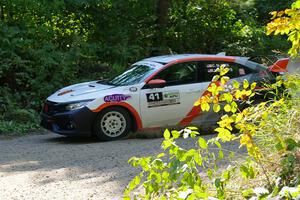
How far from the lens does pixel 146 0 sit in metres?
17.6

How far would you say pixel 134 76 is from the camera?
33.3 feet

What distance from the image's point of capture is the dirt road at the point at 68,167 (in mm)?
5957

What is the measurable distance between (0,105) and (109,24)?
5.53 metres

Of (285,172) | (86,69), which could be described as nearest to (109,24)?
(86,69)

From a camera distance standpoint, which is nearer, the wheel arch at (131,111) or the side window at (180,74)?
the wheel arch at (131,111)

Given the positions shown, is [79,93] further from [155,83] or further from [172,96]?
[172,96]

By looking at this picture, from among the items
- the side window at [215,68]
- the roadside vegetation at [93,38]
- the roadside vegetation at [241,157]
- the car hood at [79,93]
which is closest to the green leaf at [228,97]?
the roadside vegetation at [241,157]

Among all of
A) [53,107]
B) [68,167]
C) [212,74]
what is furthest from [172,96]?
[68,167]

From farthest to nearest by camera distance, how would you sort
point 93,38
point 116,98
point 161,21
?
point 161,21
point 93,38
point 116,98

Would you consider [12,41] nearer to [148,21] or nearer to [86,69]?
[86,69]

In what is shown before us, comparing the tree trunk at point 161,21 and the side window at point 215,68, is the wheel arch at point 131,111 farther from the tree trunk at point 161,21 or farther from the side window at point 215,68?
the tree trunk at point 161,21

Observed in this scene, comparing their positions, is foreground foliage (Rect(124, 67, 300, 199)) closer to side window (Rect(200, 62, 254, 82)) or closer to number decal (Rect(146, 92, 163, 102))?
number decal (Rect(146, 92, 163, 102))

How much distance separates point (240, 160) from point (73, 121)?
543cm

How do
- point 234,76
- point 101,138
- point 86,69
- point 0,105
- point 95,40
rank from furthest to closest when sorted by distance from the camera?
point 95,40 < point 86,69 < point 0,105 < point 234,76 < point 101,138
